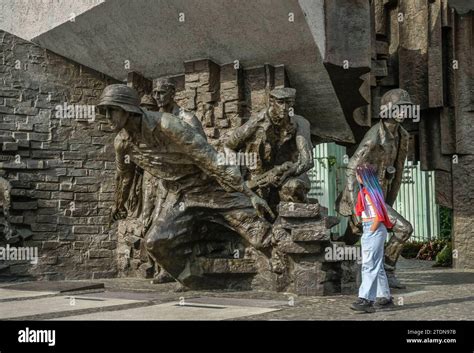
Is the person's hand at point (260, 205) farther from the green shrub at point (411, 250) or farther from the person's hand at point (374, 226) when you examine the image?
the green shrub at point (411, 250)

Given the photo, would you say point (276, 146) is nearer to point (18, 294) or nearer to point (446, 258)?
point (18, 294)

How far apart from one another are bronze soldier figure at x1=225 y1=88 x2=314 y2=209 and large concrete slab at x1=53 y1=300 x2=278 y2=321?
185cm

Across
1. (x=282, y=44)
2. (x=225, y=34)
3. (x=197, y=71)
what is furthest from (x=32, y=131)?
(x=282, y=44)

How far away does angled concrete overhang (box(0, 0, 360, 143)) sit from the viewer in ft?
28.8

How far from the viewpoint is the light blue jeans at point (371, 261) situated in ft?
18.7

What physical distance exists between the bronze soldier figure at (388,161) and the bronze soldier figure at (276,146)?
0.56 metres

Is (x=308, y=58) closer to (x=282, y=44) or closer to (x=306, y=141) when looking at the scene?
(x=282, y=44)

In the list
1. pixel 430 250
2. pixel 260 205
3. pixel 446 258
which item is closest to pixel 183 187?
pixel 260 205

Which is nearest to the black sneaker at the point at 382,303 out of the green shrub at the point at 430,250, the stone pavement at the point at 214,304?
the stone pavement at the point at 214,304

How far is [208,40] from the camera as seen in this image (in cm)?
948

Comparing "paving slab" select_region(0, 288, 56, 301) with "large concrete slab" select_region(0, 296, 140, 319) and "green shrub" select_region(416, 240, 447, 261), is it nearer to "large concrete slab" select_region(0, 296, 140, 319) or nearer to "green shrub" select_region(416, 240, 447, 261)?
"large concrete slab" select_region(0, 296, 140, 319)

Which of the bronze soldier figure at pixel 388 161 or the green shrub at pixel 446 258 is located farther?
the green shrub at pixel 446 258

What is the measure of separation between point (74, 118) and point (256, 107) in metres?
3.14

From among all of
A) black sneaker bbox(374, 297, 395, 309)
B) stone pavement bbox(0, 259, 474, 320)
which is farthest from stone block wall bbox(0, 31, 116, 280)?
black sneaker bbox(374, 297, 395, 309)
